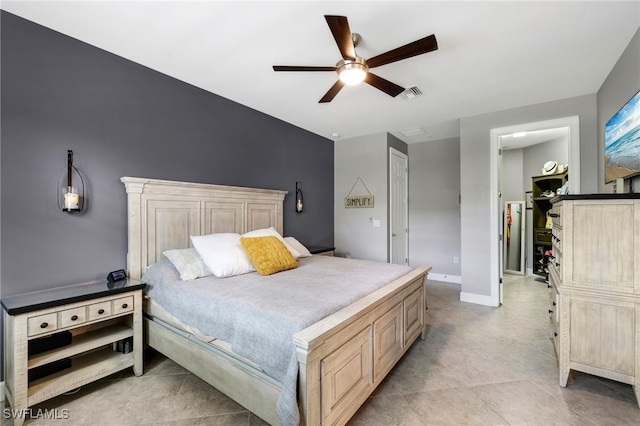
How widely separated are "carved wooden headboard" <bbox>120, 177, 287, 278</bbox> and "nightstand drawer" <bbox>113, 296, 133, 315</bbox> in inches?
14.8

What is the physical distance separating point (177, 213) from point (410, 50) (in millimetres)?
2498

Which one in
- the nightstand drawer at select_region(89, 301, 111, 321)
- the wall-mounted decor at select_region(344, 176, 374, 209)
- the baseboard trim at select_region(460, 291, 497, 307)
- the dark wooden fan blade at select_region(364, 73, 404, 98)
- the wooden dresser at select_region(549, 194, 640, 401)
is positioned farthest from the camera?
the wall-mounted decor at select_region(344, 176, 374, 209)

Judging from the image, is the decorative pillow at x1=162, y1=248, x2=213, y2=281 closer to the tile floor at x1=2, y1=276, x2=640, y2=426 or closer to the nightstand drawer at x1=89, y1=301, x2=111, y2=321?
the nightstand drawer at x1=89, y1=301, x2=111, y2=321

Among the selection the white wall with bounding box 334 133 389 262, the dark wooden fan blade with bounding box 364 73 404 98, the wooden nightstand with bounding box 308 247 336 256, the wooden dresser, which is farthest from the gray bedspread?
the white wall with bounding box 334 133 389 262

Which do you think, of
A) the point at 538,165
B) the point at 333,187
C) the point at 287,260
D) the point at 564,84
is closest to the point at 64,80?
the point at 287,260

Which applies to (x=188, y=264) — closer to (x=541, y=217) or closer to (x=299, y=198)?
(x=299, y=198)

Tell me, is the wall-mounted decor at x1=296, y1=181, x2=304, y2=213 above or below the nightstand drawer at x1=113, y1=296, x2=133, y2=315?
above

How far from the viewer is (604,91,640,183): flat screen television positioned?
79.8 inches

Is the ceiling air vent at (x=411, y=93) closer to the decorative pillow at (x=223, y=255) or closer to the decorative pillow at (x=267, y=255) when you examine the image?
the decorative pillow at (x=267, y=255)

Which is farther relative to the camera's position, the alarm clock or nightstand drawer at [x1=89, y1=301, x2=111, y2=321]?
the alarm clock

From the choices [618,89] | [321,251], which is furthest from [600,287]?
[321,251]

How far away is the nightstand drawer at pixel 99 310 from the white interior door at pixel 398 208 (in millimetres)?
3917

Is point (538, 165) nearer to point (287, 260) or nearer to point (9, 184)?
point (287, 260)

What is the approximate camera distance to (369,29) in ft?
6.75
